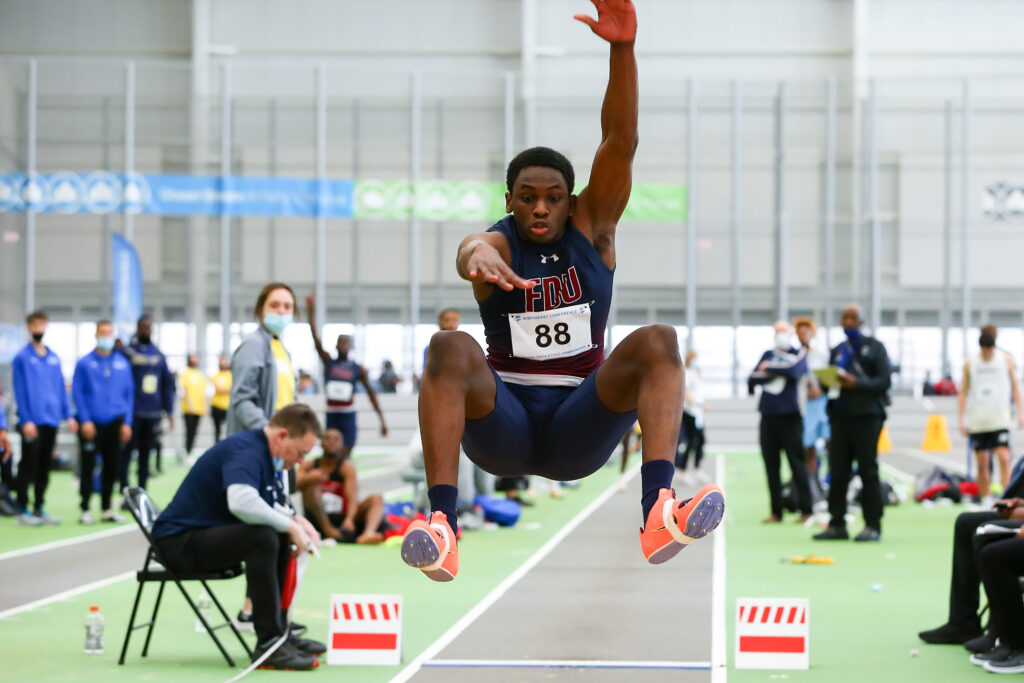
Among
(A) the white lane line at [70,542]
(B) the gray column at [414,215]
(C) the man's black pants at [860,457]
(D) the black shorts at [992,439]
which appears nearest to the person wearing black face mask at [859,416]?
(C) the man's black pants at [860,457]

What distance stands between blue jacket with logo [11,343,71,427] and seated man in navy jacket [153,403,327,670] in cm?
674

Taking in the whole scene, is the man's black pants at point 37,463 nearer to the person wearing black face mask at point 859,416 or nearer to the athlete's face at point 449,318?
the athlete's face at point 449,318

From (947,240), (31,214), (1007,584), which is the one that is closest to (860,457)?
(1007,584)

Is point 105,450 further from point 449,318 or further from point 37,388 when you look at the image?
point 449,318

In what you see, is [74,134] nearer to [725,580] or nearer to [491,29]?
[491,29]

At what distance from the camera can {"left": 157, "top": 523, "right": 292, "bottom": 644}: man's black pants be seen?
6.95 metres

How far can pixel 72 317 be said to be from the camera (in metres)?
29.9

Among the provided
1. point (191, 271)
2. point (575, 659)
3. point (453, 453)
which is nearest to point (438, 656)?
point (575, 659)

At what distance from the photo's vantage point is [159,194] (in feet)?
96.9

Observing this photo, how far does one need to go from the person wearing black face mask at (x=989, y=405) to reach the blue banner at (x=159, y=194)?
18.7 metres

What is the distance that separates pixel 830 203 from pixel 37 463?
2169cm

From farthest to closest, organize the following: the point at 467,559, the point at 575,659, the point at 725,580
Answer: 1. the point at 467,559
2. the point at 725,580
3. the point at 575,659

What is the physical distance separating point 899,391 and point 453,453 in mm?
27631

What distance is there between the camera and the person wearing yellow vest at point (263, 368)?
25.6ft
